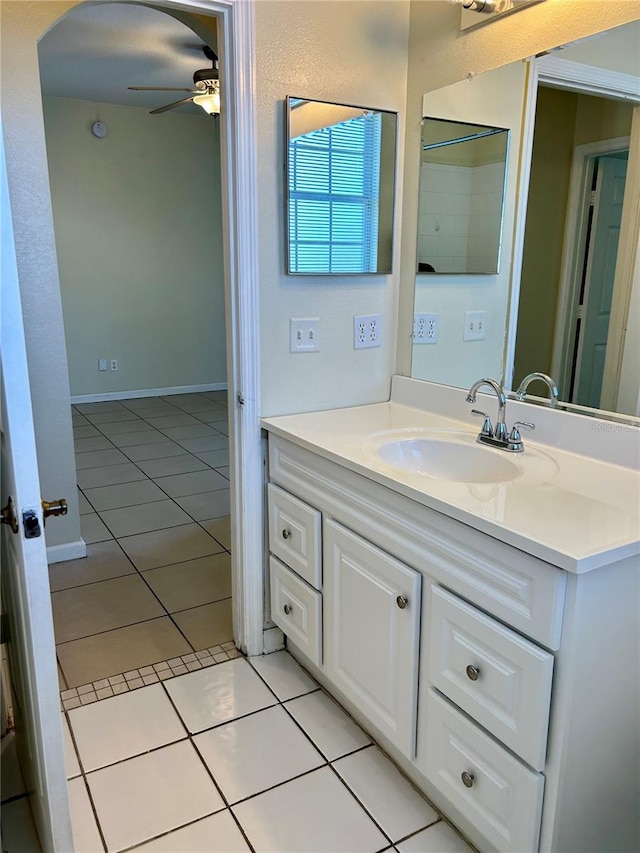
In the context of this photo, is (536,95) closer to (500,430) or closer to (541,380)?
(541,380)

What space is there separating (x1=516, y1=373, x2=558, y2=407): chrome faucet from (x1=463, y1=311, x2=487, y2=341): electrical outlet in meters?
0.23

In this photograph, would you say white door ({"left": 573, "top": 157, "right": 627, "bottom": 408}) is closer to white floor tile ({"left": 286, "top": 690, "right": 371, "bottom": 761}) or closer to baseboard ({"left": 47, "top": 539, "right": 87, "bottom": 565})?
white floor tile ({"left": 286, "top": 690, "right": 371, "bottom": 761})

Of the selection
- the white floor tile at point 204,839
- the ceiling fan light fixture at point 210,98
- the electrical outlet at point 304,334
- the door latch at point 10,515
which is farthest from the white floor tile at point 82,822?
the ceiling fan light fixture at point 210,98

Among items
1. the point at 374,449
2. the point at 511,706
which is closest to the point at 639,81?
the point at 374,449

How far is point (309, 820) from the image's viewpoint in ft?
5.07

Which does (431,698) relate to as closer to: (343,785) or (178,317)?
(343,785)

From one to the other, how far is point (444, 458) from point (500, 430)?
0.17m

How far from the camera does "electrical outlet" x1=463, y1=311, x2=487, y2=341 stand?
76.0 inches

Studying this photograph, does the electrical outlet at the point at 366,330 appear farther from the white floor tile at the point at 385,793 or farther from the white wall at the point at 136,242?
the white wall at the point at 136,242

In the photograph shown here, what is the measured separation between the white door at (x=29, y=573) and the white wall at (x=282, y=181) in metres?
0.94

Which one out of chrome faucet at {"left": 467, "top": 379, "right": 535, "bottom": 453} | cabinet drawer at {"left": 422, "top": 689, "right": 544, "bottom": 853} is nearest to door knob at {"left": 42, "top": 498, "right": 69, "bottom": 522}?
cabinet drawer at {"left": 422, "top": 689, "right": 544, "bottom": 853}

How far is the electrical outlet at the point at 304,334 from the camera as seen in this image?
6.59ft

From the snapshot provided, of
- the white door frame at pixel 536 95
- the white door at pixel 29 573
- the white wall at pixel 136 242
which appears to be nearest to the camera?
the white door at pixel 29 573

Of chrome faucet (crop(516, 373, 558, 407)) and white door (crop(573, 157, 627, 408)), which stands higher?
white door (crop(573, 157, 627, 408))
